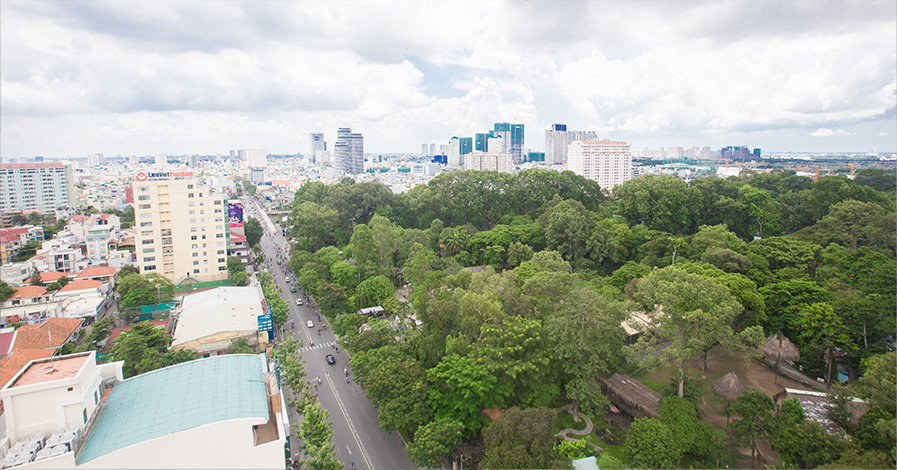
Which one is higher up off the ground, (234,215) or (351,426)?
(234,215)

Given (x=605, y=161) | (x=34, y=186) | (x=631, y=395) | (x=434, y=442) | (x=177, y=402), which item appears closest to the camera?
(x=177, y=402)

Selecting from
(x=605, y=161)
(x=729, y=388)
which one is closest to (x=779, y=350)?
(x=729, y=388)

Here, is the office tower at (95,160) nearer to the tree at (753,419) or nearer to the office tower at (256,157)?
the office tower at (256,157)

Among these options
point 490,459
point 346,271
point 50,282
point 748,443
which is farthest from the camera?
point 50,282

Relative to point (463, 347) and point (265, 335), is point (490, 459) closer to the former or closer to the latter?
point (463, 347)

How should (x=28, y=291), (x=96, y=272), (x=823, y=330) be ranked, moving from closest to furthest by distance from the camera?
(x=823, y=330) < (x=28, y=291) < (x=96, y=272)

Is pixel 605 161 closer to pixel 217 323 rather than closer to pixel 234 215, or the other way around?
pixel 234 215

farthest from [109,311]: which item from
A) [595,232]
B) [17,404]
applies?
[595,232]
